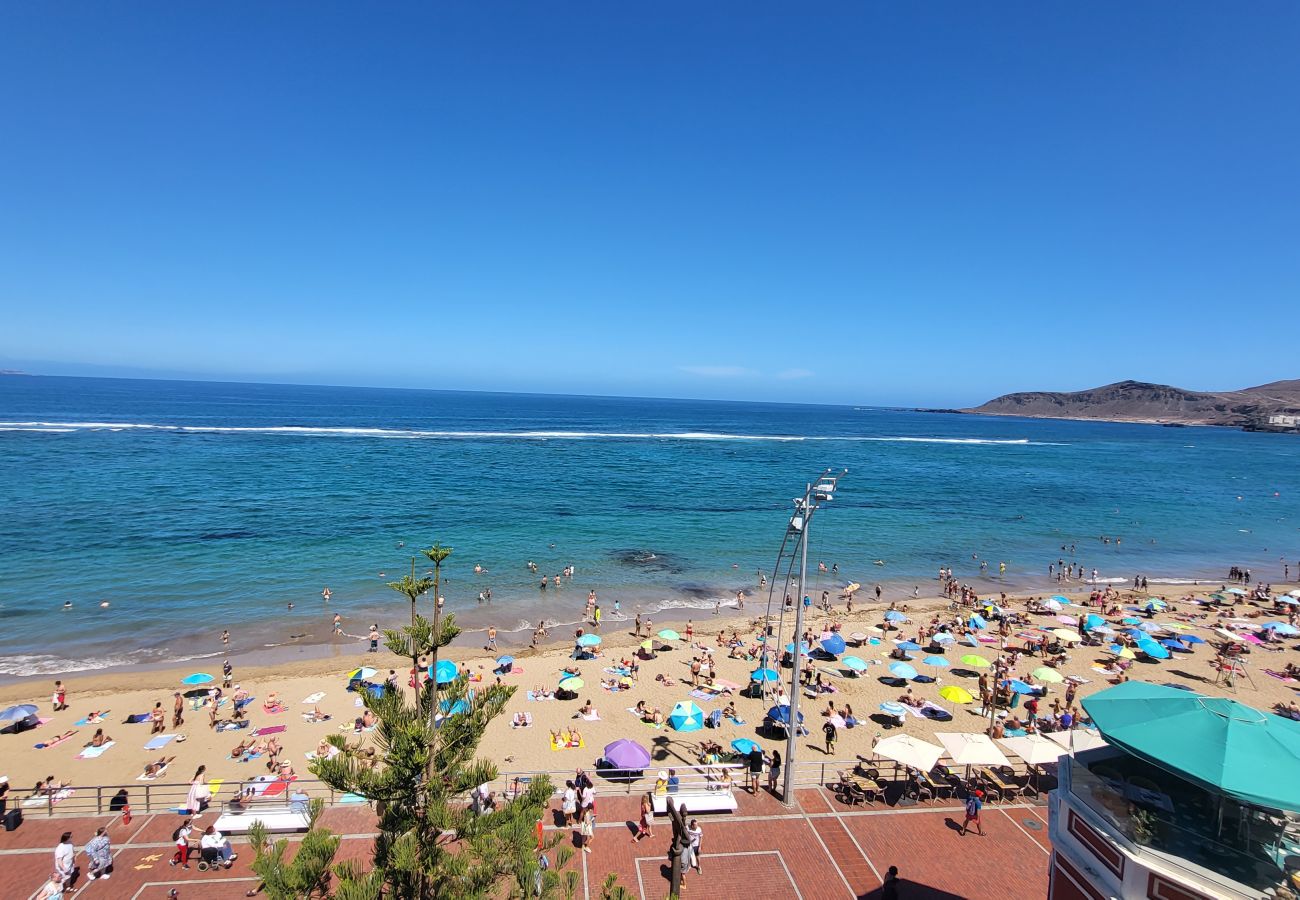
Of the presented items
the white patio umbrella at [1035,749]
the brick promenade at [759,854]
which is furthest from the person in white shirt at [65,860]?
the white patio umbrella at [1035,749]

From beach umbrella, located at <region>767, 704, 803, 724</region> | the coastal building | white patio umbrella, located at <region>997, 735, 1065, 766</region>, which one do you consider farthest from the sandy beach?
the coastal building

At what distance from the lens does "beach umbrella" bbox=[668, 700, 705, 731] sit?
19.5 m

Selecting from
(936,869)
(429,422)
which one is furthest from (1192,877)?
(429,422)

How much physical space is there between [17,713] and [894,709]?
2706 cm

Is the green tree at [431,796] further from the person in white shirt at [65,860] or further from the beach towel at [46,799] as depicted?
the beach towel at [46,799]

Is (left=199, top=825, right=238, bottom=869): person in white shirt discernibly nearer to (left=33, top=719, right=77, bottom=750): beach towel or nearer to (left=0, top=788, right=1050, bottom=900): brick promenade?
(left=0, top=788, right=1050, bottom=900): brick promenade

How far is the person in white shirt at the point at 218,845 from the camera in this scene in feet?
40.1

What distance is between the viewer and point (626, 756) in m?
15.8

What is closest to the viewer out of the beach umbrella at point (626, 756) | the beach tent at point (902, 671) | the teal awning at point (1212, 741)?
the teal awning at point (1212, 741)

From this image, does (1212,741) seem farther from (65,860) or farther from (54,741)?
(54,741)

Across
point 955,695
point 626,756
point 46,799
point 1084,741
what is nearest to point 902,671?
point 955,695

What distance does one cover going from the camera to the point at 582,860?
12.7 meters

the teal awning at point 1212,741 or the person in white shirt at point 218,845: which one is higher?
the teal awning at point 1212,741

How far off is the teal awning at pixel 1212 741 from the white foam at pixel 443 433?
103310mm
